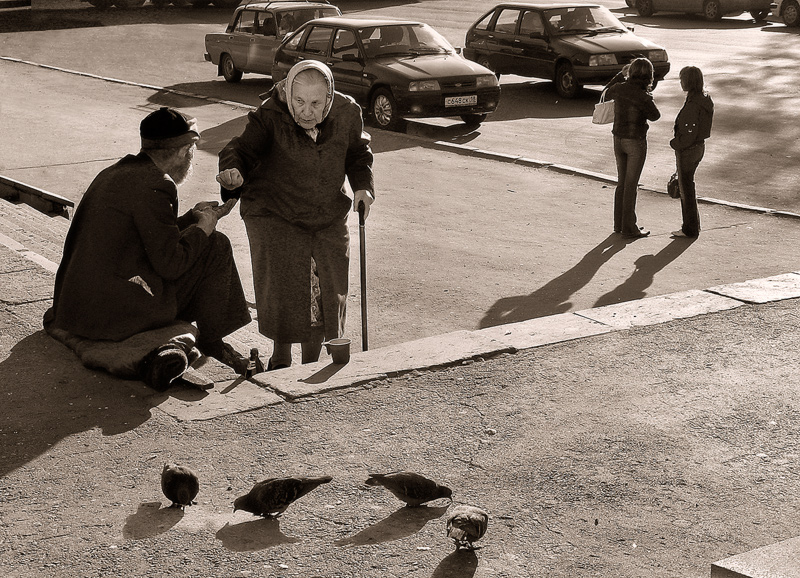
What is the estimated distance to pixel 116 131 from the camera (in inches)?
688

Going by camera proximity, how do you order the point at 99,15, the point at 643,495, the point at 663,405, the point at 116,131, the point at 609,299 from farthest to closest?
the point at 99,15, the point at 116,131, the point at 609,299, the point at 663,405, the point at 643,495

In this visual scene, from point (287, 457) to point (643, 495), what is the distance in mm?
1683

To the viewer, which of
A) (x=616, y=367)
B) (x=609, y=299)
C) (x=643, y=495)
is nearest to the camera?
(x=643, y=495)

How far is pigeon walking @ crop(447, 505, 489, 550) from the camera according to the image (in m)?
4.37

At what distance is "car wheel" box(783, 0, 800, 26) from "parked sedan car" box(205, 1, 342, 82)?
13.6m

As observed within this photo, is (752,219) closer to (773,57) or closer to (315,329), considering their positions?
(315,329)

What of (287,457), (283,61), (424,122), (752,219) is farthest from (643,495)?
(283,61)

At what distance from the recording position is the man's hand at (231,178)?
643cm

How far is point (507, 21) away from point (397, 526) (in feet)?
A: 58.1

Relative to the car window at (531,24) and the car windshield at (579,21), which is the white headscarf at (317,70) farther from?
the car window at (531,24)

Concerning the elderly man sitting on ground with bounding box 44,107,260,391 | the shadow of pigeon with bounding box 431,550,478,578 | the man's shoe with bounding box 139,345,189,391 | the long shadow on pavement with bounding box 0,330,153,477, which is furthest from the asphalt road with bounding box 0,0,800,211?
the shadow of pigeon with bounding box 431,550,478,578

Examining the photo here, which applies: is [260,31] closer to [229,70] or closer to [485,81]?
[229,70]

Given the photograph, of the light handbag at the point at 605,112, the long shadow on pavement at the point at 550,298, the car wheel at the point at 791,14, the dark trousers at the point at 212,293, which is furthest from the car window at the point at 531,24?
the dark trousers at the point at 212,293

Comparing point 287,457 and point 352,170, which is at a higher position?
point 352,170
